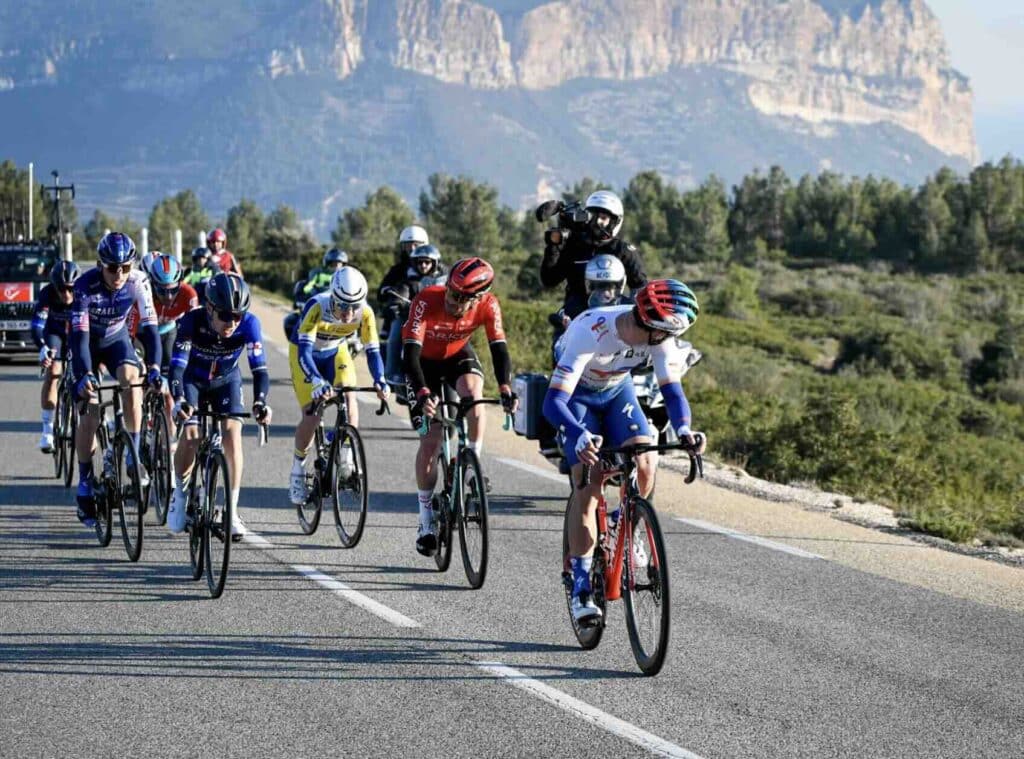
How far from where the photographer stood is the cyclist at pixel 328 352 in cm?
1039

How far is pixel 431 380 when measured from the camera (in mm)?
9922

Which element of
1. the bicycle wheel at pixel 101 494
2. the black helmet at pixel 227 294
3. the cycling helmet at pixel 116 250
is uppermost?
the cycling helmet at pixel 116 250

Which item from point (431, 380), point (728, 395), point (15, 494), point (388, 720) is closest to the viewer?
point (388, 720)

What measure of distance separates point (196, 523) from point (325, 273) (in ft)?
31.0

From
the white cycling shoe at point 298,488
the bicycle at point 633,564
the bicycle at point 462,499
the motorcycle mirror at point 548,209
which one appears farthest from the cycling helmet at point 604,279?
the bicycle at point 633,564

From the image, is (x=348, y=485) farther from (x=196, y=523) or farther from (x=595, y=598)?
(x=595, y=598)

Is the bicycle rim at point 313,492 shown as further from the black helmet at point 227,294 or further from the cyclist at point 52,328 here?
the cyclist at point 52,328

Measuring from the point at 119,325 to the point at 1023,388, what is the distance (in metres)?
32.0

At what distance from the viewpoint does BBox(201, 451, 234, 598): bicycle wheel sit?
8344 mm

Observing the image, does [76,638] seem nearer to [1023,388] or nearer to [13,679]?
[13,679]

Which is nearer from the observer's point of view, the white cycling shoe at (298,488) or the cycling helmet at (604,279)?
the cycling helmet at (604,279)

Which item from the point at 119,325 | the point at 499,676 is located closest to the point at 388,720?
the point at 499,676

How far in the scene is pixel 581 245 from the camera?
1142 centimetres

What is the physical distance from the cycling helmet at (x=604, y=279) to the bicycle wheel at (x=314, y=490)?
90.0 inches
